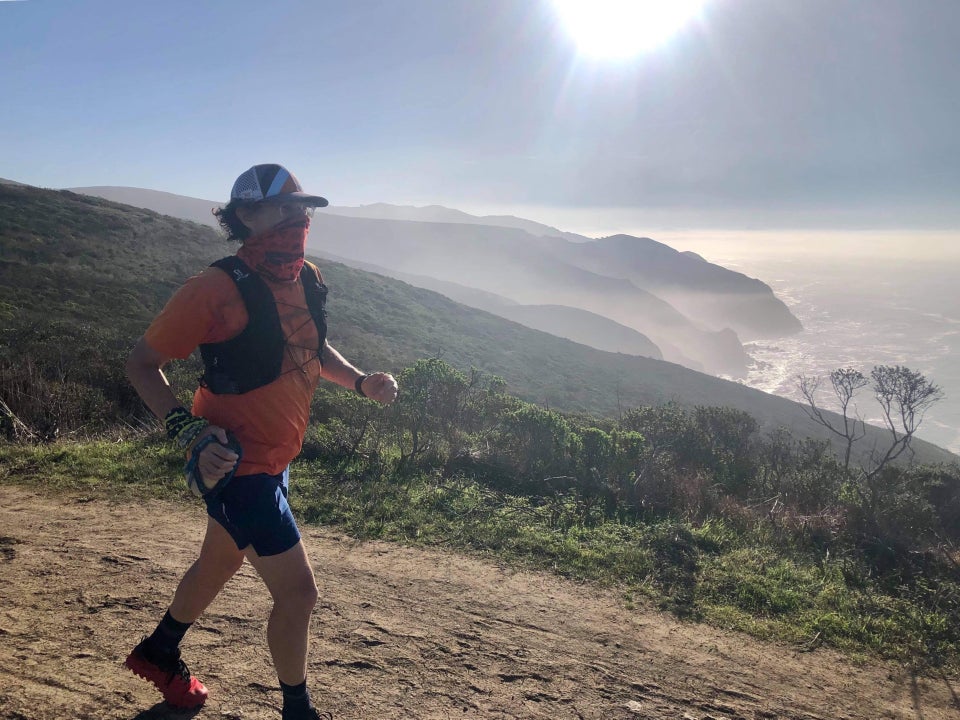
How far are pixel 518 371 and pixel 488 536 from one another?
30088 millimetres

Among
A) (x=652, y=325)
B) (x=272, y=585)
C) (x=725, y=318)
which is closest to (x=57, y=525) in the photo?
(x=272, y=585)

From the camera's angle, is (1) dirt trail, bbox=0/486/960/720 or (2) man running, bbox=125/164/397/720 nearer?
(2) man running, bbox=125/164/397/720

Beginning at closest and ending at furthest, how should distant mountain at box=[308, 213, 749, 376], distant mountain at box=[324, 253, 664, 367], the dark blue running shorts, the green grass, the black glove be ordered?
the black glove
the dark blue running shorts
the green grass
distant mountain at box=[324, 253, 664, 367]
distant mountain at box=[308, 213, 749, 376]

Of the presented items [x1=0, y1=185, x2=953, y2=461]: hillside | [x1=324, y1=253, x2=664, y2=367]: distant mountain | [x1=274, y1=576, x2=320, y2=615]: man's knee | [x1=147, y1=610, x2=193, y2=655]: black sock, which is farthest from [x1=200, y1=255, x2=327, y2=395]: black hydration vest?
[x1=324, y1=253, x2=664, y2=367]: distant mountain

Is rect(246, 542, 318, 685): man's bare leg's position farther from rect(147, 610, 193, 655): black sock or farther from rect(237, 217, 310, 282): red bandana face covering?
rect(237, 217, 310, 282): red bandana face covering

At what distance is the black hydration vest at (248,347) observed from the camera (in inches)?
67.2

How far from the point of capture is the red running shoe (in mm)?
1994

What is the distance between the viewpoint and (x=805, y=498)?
6.21 m

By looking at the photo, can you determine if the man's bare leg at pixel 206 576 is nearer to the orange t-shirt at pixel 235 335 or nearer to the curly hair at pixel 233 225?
the orange t-shirt at pixel 235 335

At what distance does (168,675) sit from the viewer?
200 centimetres

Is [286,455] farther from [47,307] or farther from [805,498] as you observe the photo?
[47,307]

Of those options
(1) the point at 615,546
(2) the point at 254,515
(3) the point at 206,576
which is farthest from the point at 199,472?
(1) the point at 615,546

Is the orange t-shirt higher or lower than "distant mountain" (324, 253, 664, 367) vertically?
lower

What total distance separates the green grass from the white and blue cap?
2.93 m
